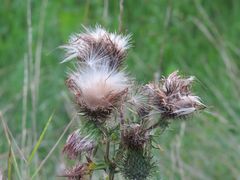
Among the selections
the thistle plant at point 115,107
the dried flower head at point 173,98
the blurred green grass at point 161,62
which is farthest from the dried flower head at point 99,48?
the blurred green grass at point 161,62

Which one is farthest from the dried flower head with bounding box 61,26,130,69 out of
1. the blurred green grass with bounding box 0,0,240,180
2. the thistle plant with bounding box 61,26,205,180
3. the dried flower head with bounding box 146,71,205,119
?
the blurred green grass with bounding box 0,0,240,180

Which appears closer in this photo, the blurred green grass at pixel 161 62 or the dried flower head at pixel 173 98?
the dried flower head at pixel 173 98

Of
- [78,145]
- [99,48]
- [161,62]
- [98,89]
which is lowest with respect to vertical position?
[78,145]

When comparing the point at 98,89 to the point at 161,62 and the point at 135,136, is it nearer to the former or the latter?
the point at 135,136

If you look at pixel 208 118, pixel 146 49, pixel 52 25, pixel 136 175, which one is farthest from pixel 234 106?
pixel 136 175

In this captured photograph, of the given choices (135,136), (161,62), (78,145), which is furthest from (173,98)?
(161,62)

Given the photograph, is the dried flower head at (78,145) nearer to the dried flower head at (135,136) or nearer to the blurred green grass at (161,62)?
the dried flower head at (135,136)
